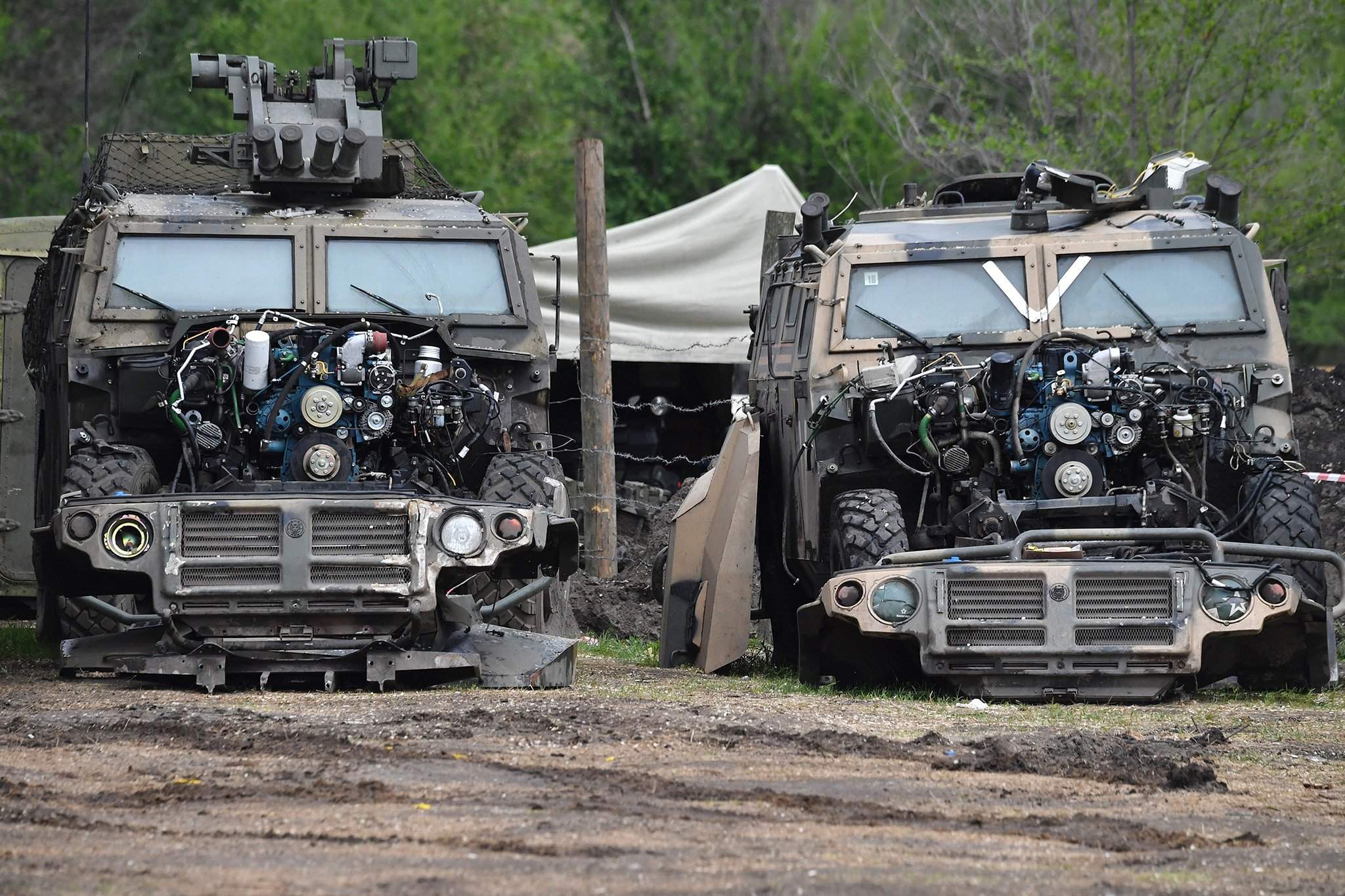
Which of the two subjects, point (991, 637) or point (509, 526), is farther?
point (509, 526)

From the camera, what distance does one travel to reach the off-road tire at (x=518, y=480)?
1042 centimetres

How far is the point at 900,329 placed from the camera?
36.4 ft

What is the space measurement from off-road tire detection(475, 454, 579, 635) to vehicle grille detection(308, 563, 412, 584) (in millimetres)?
718

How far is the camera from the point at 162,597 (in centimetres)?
948

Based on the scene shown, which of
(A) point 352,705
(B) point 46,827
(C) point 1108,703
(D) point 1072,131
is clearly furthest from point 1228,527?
(D) point 1072,131

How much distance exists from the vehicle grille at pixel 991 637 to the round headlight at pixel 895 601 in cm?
20

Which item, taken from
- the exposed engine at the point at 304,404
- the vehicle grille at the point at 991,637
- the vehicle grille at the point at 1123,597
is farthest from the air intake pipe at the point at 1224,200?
the exposed engine at the point at 304,404

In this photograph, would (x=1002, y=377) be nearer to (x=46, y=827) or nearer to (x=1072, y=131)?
(x=46, y=827)

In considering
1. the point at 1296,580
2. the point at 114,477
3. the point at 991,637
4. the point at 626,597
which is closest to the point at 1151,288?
the point at 1296,580

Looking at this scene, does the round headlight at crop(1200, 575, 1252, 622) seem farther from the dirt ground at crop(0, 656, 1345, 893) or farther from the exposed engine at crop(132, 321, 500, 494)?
the exposed engine at crop(132, 321, 500, 494)

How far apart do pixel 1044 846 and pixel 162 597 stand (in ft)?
15.9

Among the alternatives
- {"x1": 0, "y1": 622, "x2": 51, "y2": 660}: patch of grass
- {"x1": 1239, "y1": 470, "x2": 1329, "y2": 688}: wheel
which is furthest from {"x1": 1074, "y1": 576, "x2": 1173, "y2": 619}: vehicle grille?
{"x1": 0, "y1": 622, "x2": 51, "y2": 660}: patch of grass

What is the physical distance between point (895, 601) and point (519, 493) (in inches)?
78.4

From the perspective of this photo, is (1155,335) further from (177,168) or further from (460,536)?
(177,168)
